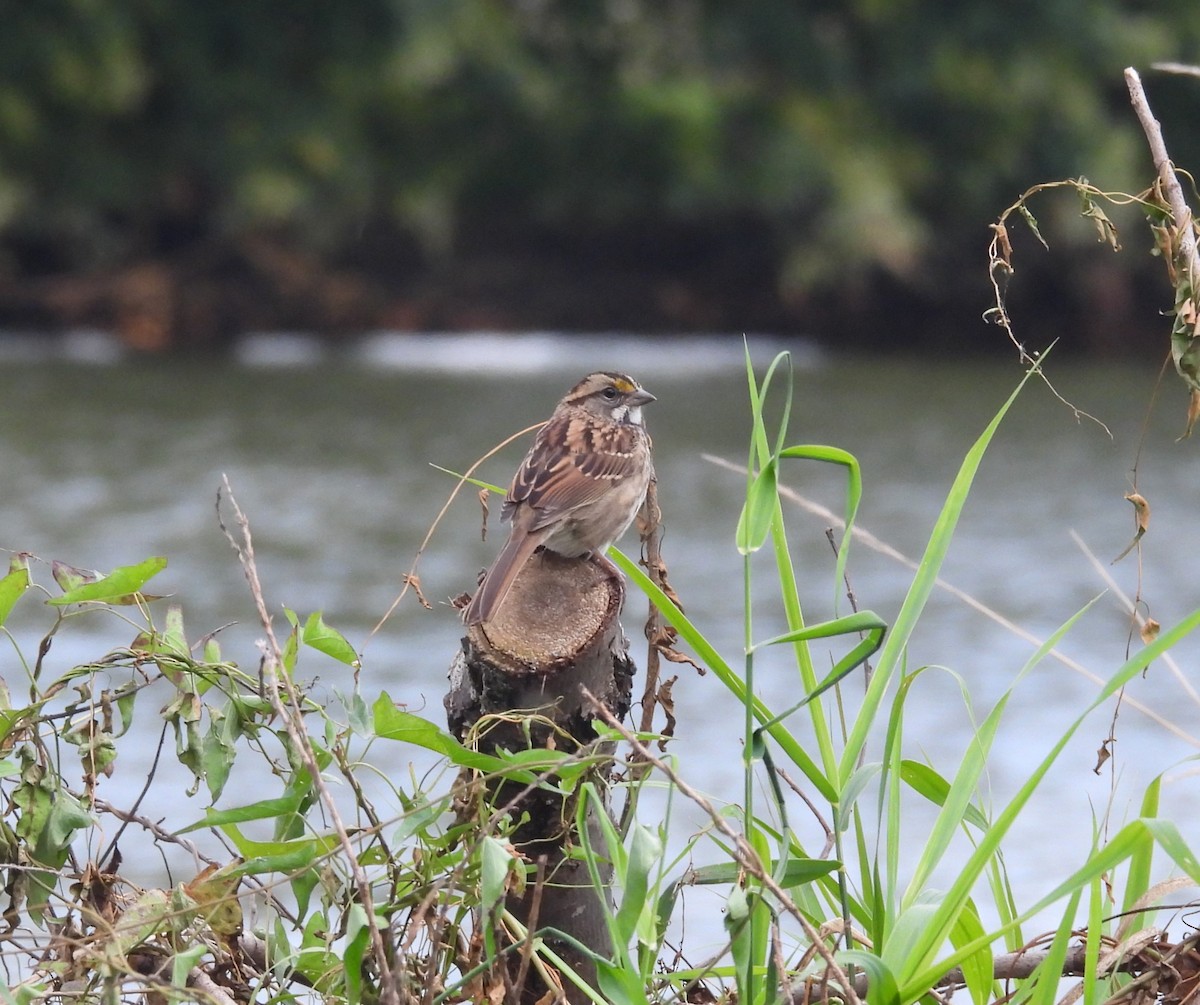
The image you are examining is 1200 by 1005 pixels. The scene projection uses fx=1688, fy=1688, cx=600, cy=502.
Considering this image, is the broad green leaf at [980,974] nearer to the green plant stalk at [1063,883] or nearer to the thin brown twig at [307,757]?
the green plant stalk at [1063,883]

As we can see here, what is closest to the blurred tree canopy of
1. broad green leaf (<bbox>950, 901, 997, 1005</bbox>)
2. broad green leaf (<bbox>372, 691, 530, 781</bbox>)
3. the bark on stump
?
the bark on stump

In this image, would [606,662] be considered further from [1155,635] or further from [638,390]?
[638,390]

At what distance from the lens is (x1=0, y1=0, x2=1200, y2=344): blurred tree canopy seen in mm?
15773

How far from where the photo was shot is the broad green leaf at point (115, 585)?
221cm

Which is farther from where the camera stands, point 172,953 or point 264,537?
point 264,537

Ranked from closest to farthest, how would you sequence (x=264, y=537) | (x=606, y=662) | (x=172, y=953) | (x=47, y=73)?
1. (x=172, y=953)
2. (x=606, y=662)
3. (x=264, y=537)
4. (x=47, y=73)

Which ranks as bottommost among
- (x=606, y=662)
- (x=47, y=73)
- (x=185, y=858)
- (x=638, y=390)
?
(x=185, y=858)

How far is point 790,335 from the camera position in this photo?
56.1ft

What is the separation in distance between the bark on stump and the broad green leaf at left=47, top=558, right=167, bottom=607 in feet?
1.77

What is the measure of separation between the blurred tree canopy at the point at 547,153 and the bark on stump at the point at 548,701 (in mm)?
13176

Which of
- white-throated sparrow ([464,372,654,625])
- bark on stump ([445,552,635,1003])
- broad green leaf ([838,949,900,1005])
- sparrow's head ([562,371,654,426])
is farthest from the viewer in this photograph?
sparrow's head ([562,371,654,426])

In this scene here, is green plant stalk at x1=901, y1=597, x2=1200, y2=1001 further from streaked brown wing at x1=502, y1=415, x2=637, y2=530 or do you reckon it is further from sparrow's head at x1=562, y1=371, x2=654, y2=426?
sparrow's head at x1=562, y1=371, x2=654, y2=426

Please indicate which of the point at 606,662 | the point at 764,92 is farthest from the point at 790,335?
the point at 606,662

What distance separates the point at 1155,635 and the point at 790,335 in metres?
14.9
